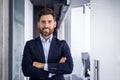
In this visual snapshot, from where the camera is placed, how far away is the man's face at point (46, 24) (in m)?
1.89

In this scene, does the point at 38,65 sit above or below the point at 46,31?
below

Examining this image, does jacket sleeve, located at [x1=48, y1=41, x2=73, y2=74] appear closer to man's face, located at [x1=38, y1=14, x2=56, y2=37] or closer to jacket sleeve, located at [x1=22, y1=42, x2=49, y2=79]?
jacket sleeve, located at [x1=22, y1=42, x2=49, y2=79]

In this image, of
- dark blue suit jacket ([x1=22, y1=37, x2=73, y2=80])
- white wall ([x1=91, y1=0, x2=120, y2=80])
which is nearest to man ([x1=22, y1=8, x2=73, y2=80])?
dark blue suit jacket ([x1=22, y1=37, x2=73, y2=80])

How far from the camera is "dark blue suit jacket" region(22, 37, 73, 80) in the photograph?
6.34 ft

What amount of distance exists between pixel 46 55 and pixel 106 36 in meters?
1.29

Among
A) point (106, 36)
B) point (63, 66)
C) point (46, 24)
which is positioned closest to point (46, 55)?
point (63, 66)

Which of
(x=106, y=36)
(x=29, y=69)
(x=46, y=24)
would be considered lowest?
(x=29, y=69)

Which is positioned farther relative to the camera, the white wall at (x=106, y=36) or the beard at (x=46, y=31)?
the white wall at (x=106, y=36)

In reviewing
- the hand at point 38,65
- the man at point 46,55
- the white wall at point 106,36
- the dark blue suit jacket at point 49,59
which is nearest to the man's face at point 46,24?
the man at point 46,55

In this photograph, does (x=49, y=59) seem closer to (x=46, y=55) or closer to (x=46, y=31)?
(x=46, y=55)

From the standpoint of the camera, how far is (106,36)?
2.96 m

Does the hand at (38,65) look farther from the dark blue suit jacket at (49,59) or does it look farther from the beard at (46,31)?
the beard at (46,31)

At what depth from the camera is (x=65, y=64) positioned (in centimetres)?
198

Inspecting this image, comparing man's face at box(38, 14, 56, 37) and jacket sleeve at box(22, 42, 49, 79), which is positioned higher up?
man's face at box(38, 14, 56, 37)
